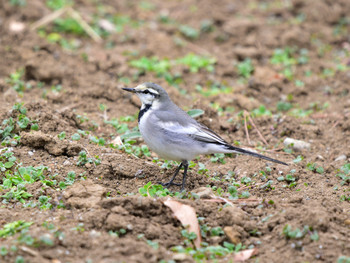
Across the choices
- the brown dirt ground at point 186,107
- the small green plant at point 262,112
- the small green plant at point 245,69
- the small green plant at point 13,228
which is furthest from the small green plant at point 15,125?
the small green plant at point 245,69

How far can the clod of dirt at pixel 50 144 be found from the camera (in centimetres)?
636

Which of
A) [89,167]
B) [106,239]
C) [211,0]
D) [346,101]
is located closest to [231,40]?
[211,0]

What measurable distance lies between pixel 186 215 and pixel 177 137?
1.44 metres

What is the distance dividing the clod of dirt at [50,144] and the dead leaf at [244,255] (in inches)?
108

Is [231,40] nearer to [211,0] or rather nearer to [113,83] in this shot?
[211,0]

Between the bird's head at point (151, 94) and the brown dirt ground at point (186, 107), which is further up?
the bird's head at point (151, 94)

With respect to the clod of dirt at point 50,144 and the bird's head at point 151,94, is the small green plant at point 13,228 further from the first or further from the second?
the bird's head at point 151,94

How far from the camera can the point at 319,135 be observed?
8.06 m

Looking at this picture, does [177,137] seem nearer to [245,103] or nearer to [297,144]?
[297,144]

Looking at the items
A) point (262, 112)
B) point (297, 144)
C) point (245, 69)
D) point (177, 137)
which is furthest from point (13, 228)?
point (245, 69)

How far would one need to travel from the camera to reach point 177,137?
6207 mm

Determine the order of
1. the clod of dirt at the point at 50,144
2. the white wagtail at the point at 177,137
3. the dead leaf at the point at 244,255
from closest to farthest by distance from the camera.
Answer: the dead leaf at the point at 244,255
the white wagtail at the point at 177,137
the clod of dirt at the point at 50,144

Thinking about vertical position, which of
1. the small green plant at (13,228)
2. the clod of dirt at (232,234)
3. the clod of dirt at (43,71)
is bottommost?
the clod of dirt at (232,234)

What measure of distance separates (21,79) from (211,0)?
590 cm
